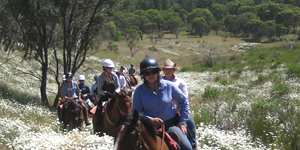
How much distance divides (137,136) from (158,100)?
2.15 ft

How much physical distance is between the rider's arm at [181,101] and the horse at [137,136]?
66cm

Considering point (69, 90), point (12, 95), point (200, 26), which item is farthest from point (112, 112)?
point (200, 26)

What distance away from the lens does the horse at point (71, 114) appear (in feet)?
59.7

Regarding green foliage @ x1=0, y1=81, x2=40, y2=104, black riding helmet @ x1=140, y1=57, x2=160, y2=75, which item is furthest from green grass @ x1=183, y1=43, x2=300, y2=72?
black riding helmet @ x1=140, y1=57, x2=160, y2=75

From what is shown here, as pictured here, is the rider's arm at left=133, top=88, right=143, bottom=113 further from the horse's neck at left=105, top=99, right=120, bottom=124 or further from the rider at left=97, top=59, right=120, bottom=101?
the rider at left=97, top=59, right=120, bottom=101

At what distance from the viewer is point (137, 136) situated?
684cm

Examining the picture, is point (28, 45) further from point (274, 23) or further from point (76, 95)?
point (274, 23)

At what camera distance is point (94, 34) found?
108 feet

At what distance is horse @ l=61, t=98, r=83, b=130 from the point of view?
18.2 metres

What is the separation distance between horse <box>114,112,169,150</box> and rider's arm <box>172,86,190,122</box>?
662 millimetres

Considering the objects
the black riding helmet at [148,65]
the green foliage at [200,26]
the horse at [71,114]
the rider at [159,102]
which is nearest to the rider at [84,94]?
the horse at [71,114]

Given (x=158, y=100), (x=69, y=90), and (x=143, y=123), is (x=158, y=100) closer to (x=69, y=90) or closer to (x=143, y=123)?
(x=143, y=123)

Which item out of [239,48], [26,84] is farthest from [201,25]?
[26,84]

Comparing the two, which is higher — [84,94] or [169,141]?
[169,141]
